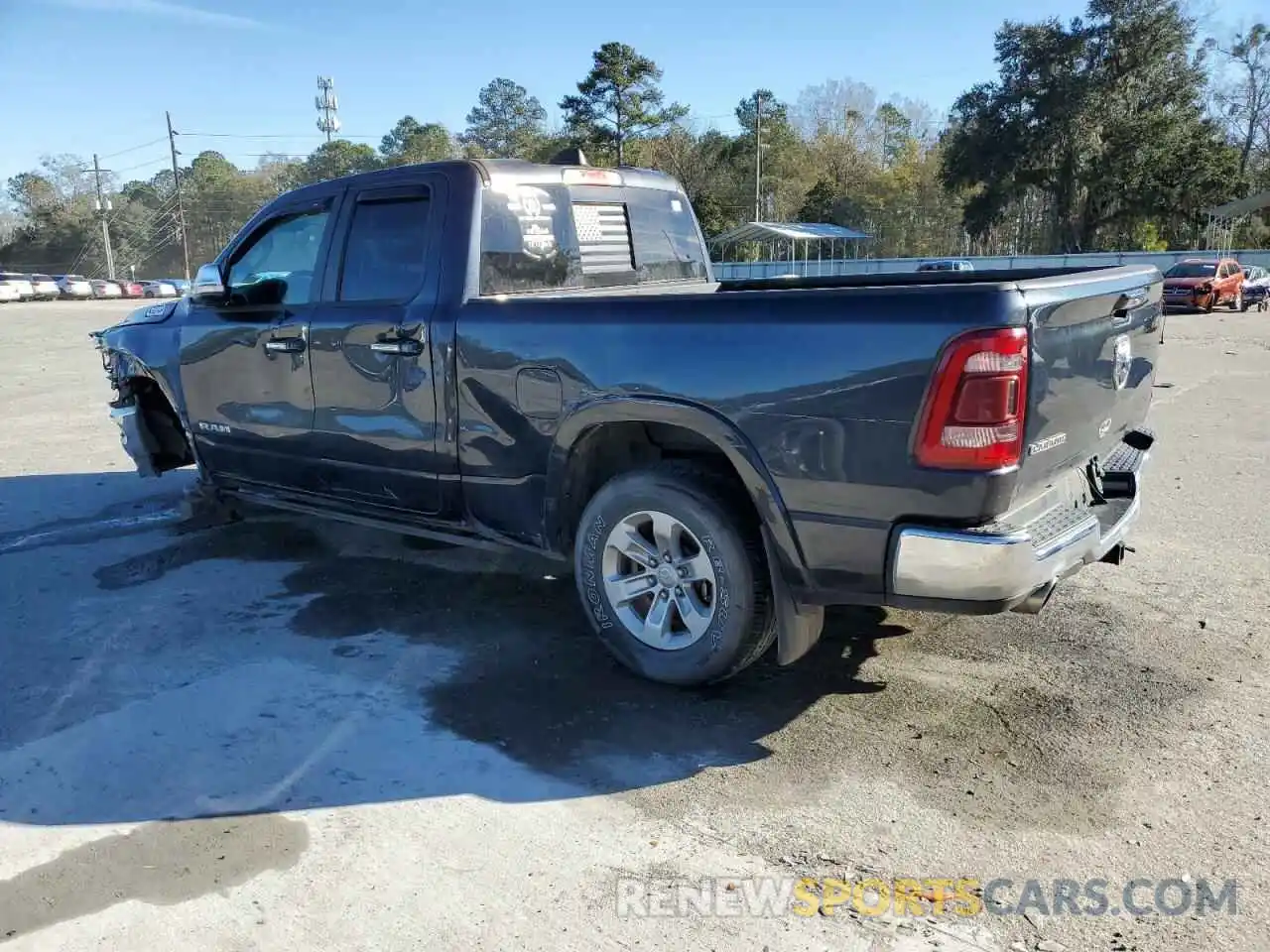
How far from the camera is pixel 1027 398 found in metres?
3.05

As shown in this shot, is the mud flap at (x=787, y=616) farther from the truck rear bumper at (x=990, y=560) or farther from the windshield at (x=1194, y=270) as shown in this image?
the windshield at (x=1194, y=270)

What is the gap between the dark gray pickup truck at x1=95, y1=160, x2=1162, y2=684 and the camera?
3.09m

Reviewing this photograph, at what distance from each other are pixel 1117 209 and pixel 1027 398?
51.8 m

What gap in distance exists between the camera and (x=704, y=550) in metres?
3.67

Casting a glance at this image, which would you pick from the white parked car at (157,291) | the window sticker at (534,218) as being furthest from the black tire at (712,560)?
the white parked car at (157,291)

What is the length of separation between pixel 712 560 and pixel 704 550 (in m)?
0.05

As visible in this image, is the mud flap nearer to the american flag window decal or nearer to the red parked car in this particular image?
the american flag window decal

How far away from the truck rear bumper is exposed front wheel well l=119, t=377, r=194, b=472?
4.85 metres

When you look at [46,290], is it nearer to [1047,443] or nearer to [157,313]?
[157,313]

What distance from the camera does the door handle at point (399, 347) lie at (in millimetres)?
4395

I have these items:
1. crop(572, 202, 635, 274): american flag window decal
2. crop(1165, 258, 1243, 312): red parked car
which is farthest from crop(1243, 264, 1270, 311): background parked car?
crop(572, 202, 635, 274): american flag window decal

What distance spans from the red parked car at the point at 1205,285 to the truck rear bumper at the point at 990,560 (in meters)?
28.5

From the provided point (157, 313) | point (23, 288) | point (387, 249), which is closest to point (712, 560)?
point (387, 249)

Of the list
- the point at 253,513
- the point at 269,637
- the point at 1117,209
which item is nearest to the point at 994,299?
the point at 269,637
